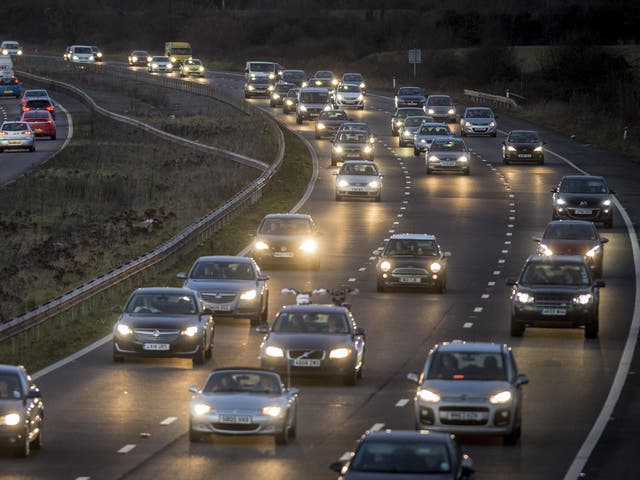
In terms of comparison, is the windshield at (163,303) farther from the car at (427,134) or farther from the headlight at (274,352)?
the car at (427,134)

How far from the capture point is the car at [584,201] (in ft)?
179

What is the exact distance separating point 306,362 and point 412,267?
1330 centimetres

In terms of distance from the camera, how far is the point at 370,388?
29297 millimetres

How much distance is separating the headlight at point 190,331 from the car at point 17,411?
27.4 feet

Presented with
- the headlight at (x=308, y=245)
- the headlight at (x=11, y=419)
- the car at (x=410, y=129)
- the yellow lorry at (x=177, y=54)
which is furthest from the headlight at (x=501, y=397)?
the yellow lorry at (x=177, y=54)

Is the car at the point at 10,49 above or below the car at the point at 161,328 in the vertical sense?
above

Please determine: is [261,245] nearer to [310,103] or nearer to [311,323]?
[311,323]

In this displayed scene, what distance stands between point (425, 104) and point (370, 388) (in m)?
71.3

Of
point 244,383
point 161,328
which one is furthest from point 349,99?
point 244,383

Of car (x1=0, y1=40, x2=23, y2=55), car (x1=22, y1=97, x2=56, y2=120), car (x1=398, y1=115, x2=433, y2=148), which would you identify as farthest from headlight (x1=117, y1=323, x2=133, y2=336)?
car (x1=0, y1=40, x2=23, y2=55)

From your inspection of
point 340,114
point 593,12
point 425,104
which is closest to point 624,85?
point 425,104

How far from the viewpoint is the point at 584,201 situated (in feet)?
180

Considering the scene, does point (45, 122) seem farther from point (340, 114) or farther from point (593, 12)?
point (593, 12)

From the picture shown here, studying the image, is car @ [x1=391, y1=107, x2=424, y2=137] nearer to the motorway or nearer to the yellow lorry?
the motorway
